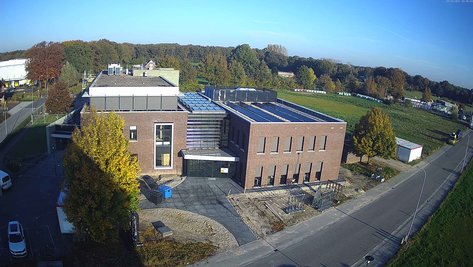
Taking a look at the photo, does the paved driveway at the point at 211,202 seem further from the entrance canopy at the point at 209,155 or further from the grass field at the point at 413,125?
the grass field at the point at 413,125

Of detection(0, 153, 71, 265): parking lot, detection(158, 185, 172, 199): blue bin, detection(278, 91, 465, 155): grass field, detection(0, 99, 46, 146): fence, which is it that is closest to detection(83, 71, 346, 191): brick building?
detection(158, 185, 172, 199): blue bin

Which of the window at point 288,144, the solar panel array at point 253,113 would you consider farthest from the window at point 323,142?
the solar panel array at point 253,113

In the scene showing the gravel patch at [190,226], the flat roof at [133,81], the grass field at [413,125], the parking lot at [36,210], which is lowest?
the parking lot at [36,210]

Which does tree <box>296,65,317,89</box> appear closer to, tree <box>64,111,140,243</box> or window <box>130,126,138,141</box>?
window <box>130,126,138,141</box>

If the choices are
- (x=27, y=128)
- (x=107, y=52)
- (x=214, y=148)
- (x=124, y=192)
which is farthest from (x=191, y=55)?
(x=124, y=192)

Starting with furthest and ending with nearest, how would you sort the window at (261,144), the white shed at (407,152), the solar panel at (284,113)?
the white shed at (407,152) → the solar panel at (284,113) → the window at (261,144)

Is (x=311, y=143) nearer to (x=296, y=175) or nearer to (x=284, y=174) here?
(x=296, y=175)
